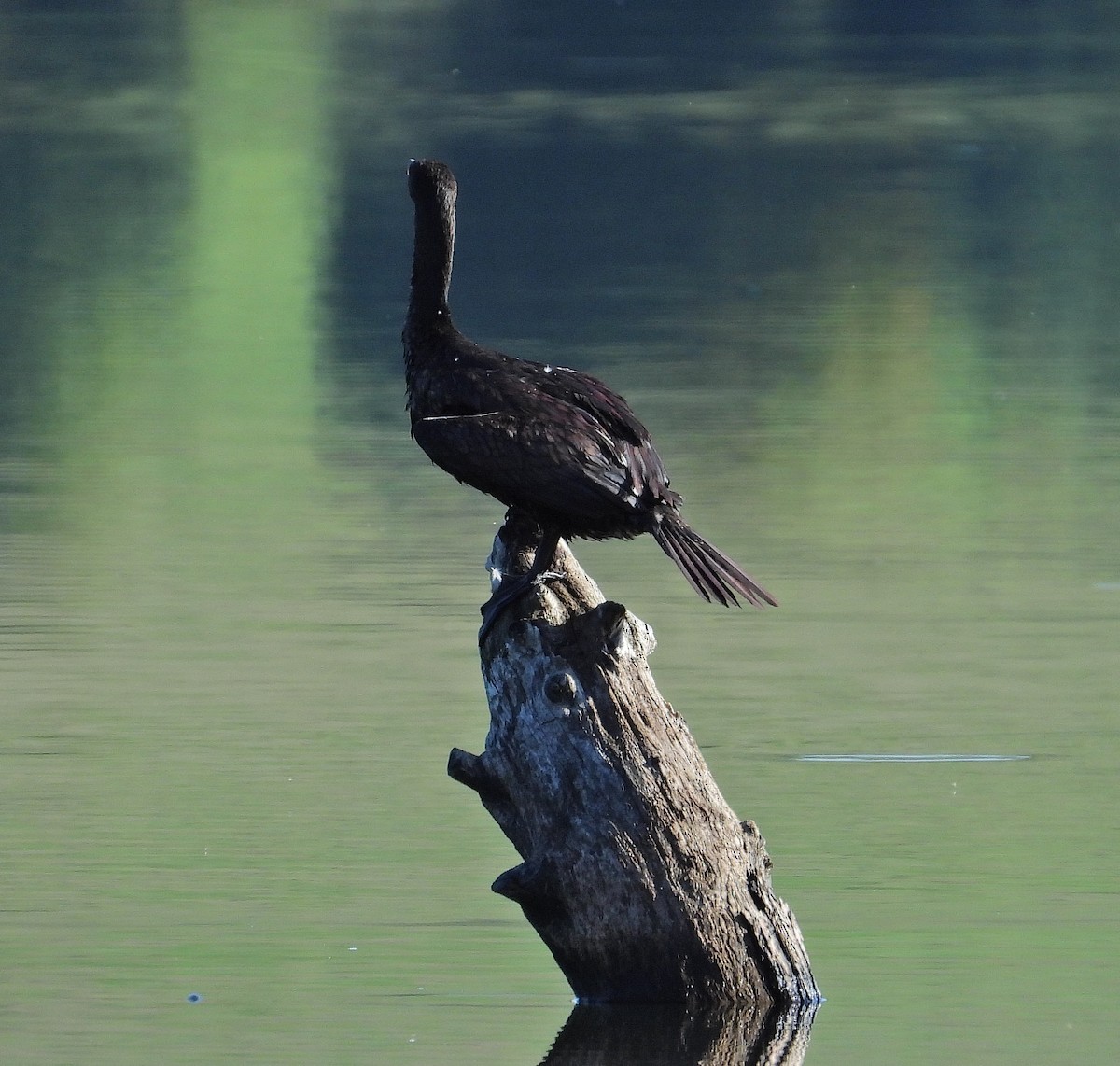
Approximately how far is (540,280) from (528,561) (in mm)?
12331

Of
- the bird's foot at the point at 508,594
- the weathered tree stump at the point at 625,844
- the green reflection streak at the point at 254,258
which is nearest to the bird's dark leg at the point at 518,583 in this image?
the bird's foot at the point at 508,594

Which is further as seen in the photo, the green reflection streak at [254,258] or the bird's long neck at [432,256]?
the green reflection streak at [254,258]

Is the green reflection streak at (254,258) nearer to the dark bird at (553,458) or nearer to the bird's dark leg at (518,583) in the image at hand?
the dark bird at (553,458)

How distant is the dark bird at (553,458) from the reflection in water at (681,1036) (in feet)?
2.72

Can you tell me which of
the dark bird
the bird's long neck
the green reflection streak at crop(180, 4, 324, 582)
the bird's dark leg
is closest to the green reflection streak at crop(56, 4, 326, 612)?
the green reflection streak at crop(180, 4, 324, 582)

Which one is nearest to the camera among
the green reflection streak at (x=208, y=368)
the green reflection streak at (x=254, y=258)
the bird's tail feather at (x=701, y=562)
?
the bird's tail feather at (x=701, y=562)

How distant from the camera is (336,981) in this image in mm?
5672

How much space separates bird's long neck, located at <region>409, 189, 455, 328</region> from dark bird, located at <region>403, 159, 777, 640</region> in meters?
0.23

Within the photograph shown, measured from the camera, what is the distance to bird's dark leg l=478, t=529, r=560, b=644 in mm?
5734

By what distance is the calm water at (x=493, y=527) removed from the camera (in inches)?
231

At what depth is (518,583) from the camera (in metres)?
5.88

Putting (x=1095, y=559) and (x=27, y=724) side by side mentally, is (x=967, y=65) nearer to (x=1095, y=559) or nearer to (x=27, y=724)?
(x=1095, y=559)

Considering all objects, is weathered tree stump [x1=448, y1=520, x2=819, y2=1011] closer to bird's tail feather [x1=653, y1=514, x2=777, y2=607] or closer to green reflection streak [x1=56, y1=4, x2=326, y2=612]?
bird's tail feather [x1=653, y1=514, x2=777, y2=607]

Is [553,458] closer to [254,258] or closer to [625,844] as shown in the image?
[625,844]
